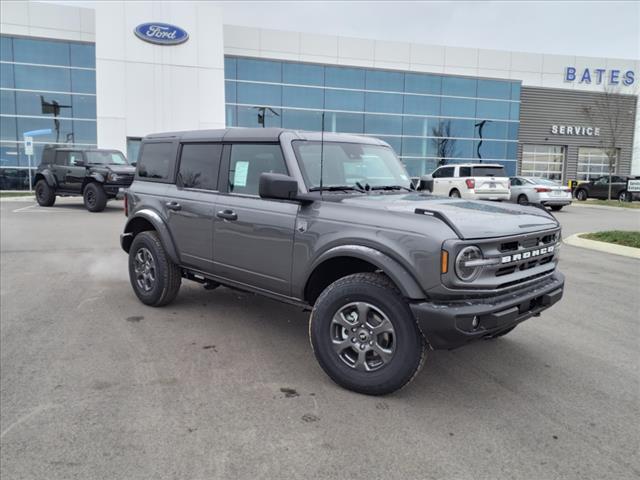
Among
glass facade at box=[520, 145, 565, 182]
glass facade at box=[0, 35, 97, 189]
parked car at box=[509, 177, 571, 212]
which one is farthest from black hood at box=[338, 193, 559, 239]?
glass facade at box=[520, 145, 565, 182]

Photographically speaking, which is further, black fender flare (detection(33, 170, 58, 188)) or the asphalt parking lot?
black fender flare (detection(33, 170, 58, 188))

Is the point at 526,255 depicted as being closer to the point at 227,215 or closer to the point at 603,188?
the point at 227,215

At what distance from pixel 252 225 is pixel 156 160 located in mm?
2033

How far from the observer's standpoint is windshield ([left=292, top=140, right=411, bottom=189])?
426 centimetres

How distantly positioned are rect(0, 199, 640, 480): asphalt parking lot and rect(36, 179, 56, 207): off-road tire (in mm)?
13810

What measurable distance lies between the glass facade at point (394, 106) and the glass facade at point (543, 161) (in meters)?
1.93

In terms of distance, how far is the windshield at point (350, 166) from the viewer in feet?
14.0

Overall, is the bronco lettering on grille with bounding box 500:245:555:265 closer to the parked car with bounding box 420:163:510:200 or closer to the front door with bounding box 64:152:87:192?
the parked car with bounding box 420:163:510:200

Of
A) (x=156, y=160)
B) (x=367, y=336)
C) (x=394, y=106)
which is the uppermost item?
(x=394, y=106)

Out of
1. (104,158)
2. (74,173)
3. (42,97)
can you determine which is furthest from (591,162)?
(42,97)

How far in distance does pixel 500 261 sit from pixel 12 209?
18495 millimetres

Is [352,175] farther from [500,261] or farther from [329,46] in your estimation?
[329,46]

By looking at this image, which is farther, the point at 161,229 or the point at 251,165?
the point at 161,229

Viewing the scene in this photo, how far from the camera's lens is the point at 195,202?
5016 millimetres
